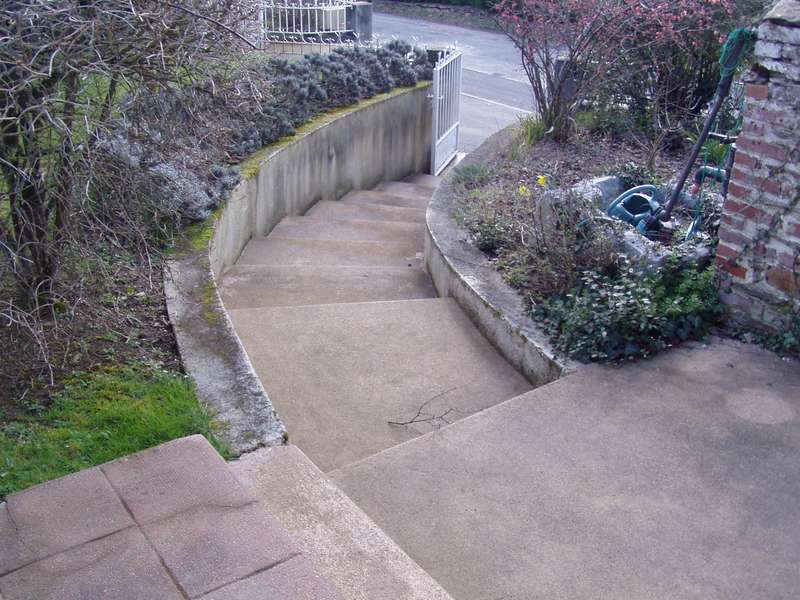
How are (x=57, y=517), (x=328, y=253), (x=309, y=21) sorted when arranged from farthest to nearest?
(x=309, y=21), (x=328, y=253), (x=57, y=517)

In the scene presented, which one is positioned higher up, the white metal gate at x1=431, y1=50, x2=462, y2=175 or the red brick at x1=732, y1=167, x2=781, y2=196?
the red brick at x1=732, y1=167, x2=781, y2=196

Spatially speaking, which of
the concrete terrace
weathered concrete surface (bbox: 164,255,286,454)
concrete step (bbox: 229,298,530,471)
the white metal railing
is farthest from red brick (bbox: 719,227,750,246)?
the white metal railing

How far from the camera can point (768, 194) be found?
453 centimetres

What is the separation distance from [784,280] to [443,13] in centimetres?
2784

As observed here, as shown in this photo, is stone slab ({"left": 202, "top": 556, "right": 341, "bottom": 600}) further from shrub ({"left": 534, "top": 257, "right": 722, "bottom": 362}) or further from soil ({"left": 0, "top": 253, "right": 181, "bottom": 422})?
shrub ({"left": 534, "top": 257, "right": 722, "bottom": 362})

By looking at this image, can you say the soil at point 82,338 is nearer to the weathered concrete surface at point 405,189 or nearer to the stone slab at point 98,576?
the stone slab at point 98,576

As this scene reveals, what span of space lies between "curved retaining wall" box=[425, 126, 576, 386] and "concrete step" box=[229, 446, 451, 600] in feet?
5.63

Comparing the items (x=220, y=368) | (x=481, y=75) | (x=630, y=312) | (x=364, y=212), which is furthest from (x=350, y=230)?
(x=481, y=75)

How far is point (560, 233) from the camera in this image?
5.12 meters

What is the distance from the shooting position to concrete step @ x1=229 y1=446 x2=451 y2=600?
2.74 metres

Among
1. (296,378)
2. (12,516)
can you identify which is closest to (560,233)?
(296,378)

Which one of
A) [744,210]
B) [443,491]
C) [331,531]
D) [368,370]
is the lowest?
[368,370]

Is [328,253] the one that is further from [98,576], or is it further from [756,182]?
[98,576]

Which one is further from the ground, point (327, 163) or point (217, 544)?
point (217, 544)
